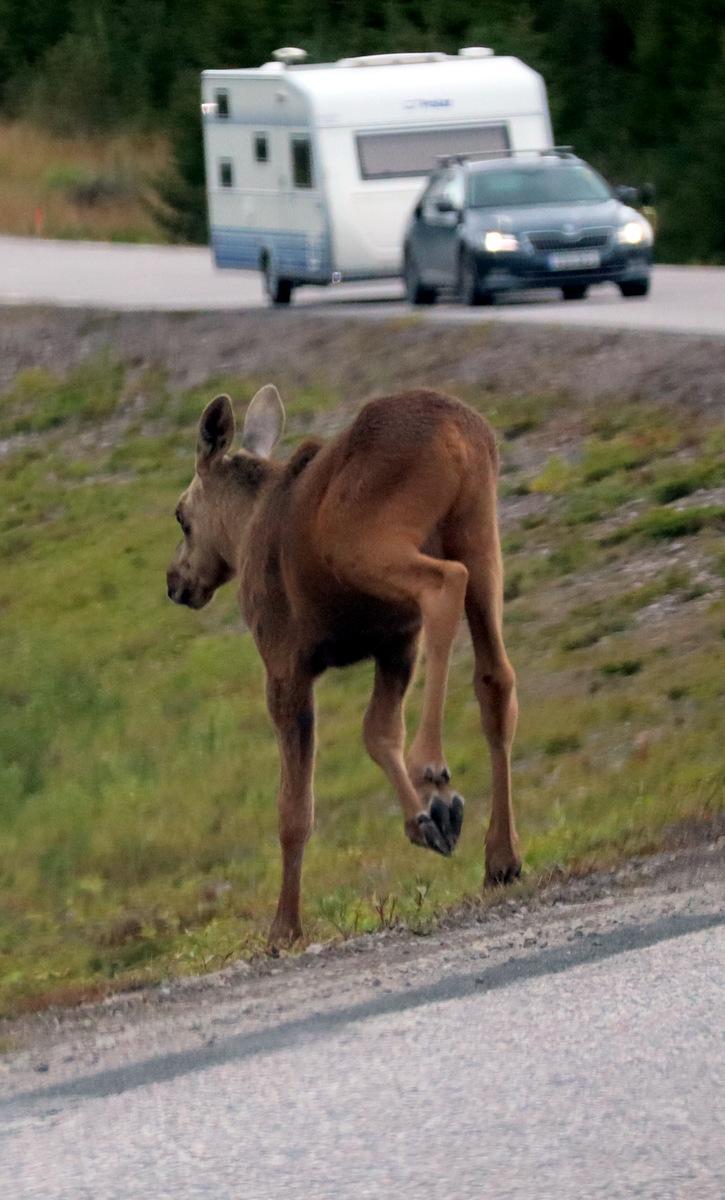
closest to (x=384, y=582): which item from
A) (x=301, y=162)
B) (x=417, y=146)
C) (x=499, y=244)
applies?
(x=499, y=244)

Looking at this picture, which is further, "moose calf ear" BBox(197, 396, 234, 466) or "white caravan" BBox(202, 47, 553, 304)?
Result: "white caravan" BBox(202, 47, 553, 304)

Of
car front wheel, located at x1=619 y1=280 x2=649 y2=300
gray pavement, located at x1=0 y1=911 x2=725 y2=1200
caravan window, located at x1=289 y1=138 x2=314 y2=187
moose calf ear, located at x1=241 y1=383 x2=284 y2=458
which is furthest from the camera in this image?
caravan window, located at x1=289 y1=138 x2=314 y2=187

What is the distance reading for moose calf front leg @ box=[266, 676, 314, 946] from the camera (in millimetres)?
7668

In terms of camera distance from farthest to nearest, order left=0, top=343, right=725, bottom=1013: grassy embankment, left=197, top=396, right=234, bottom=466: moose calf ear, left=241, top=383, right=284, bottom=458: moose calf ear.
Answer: left=0, top=343, right=725, bottom=1013: grassy embankment
left=241, top=383, right=284, bottom=458: moose calf ear
left=197, top=396, right=234, bottom=466: moose calf ear

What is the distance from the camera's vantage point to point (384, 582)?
6984 millimetres

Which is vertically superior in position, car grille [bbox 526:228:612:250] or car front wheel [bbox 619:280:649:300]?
car grille [bbox 526:228:612:250]

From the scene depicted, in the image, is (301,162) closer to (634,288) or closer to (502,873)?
(634,288)

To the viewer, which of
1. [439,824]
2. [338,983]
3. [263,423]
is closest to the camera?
[338,983]

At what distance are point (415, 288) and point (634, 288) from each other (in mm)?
2279

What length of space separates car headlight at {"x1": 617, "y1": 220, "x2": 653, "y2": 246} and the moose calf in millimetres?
15947

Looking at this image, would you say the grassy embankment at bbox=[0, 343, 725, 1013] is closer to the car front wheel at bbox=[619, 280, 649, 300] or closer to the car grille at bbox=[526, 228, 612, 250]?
the car grille at bbox=[526, 228, 612, 250]

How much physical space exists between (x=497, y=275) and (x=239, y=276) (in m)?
12.7

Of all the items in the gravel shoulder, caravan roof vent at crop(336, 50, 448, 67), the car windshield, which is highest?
the gravel shoulder

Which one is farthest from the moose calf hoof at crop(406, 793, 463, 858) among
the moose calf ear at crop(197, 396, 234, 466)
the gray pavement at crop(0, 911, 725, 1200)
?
the moose calf ear at crop(197, 396, 234, 466)
